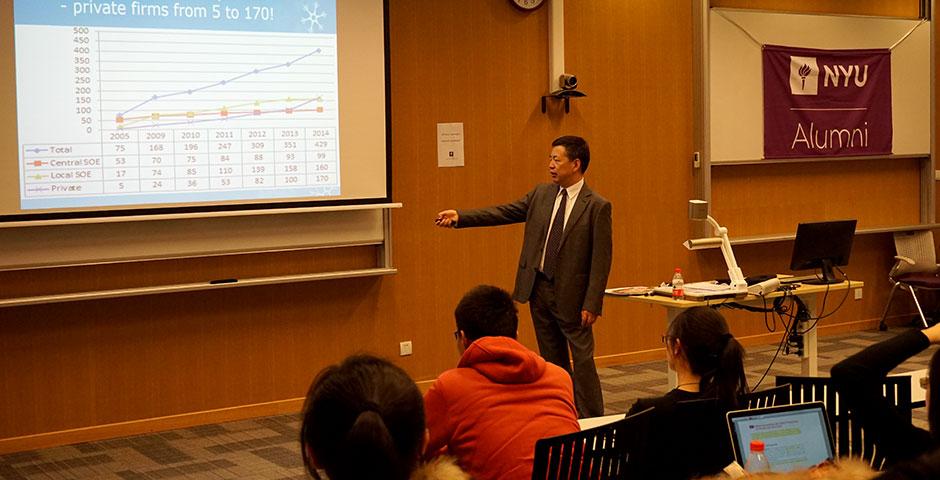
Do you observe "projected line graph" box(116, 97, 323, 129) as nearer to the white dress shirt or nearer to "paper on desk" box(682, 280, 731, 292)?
the white dress shirt

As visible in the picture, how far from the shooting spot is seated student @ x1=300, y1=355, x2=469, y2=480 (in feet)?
5.15

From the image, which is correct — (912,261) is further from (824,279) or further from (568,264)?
(568,264)

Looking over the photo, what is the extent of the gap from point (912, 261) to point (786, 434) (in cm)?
636

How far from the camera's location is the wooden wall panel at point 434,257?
5625mm

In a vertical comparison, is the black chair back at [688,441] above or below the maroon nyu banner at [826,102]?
below

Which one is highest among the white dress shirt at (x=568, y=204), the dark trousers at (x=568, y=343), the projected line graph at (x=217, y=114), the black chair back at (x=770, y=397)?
the projected line graph at (x=217, y=114)

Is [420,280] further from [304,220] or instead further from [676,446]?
[676,446]

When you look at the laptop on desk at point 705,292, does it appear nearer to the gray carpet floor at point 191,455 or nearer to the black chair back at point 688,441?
the gray carpet floor at point 191,455

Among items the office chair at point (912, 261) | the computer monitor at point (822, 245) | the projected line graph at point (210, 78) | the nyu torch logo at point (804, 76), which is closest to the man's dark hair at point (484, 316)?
the projected line graph at point (210, 78)

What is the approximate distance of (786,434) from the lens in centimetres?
266

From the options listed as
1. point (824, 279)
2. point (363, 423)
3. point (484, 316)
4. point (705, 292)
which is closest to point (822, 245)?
point (824, 279)

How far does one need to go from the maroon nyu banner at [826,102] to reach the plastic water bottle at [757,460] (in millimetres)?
5634

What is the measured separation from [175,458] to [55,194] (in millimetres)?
1489

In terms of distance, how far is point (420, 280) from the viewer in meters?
6.59
